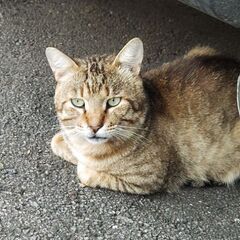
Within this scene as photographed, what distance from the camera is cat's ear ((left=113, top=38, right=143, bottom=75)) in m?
3.02

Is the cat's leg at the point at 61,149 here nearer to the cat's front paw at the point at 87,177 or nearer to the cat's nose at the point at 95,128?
the cat's front paw at the point at 87,177

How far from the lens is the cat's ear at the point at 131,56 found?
9.92ft

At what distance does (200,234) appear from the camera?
9.77 ft

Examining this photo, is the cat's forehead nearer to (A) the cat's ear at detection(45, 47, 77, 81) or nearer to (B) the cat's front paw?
(A) the cat's ear at detection(45, 47, 77, 81)

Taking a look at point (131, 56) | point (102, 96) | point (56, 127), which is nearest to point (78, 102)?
point (102, 96)

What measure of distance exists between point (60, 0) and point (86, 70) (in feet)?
6.05

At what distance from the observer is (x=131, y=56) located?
3.07 meters

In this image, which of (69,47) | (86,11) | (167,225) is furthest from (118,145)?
(86,11)

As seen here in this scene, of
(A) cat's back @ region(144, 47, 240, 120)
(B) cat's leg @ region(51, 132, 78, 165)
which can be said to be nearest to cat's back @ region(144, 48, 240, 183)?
(A) cat's back @ region(144, 47, 240, 120)

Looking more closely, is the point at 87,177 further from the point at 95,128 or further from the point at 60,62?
the point at 60,62

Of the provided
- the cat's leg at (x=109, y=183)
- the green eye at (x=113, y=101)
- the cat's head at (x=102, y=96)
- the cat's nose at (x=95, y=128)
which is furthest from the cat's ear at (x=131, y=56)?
the cat's leg at (x=109, y=183)

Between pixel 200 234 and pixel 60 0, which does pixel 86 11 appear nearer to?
pixel 60 0

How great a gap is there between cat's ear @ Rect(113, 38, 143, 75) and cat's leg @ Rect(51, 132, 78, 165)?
1.77 feet

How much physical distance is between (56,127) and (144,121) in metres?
0.66
